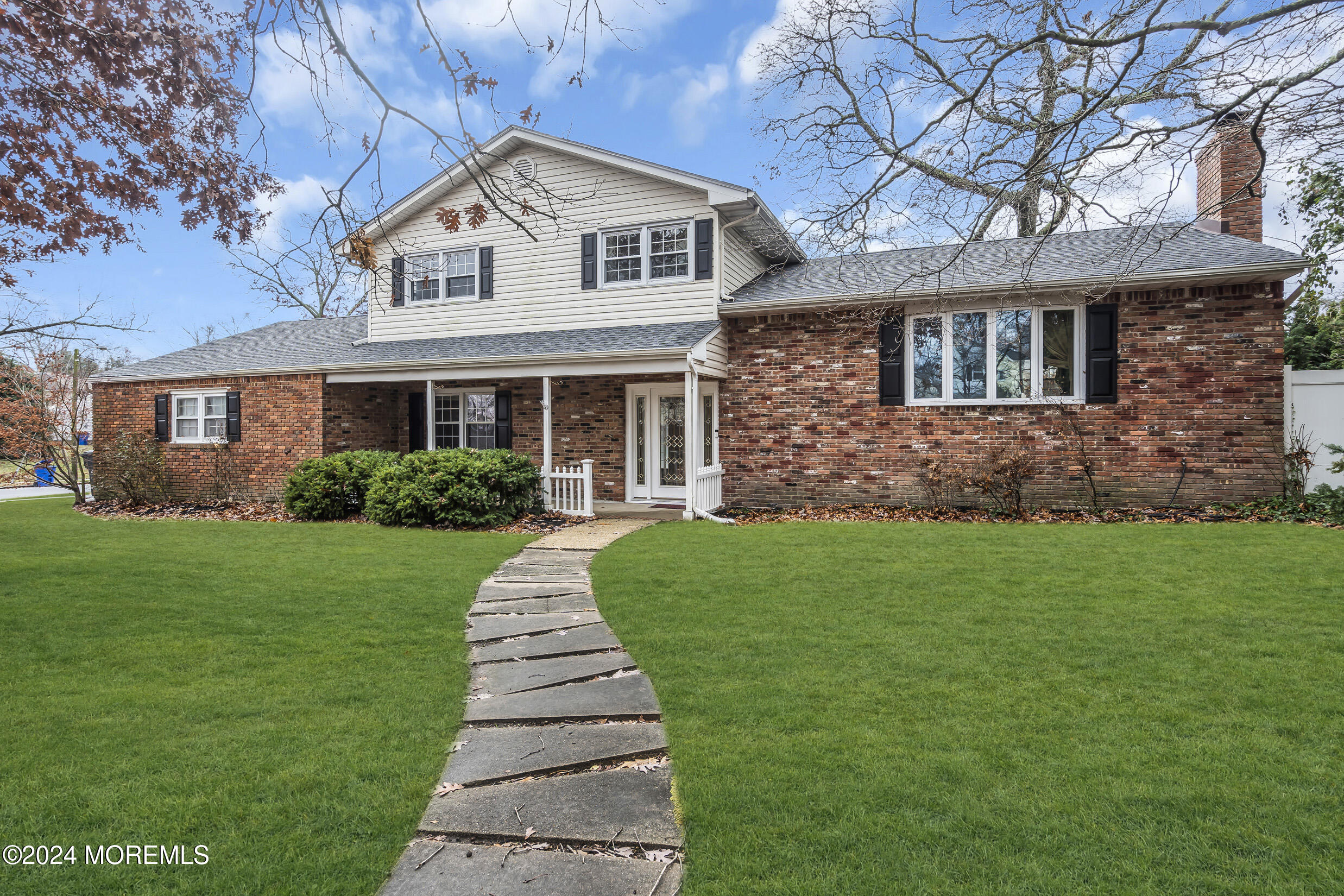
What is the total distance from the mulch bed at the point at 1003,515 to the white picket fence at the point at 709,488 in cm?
28

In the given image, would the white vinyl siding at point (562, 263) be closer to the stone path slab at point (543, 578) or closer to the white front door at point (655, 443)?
the white front door at point (655, 443)

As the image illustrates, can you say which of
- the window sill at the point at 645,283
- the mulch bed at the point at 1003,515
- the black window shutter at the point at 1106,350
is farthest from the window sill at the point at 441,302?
the black window shutter at the point at 1106,350

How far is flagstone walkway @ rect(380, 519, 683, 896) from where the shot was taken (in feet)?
7.93

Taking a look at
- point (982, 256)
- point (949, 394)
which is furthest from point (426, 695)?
point (982, 256)

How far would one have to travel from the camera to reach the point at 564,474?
38.7 feet

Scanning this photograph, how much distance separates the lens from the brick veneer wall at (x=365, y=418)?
45.9ft

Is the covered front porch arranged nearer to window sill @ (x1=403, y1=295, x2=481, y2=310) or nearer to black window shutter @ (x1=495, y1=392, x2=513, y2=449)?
black window shutter @ (x1=495, y1=392, x2=513, y2=449)

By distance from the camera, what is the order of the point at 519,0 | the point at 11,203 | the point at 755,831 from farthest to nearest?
the point at 11,203, the point at 519,0, the point at 755,831

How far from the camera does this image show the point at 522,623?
567 centimetres

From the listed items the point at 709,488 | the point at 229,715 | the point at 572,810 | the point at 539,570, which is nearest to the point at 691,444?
the point at 709,488

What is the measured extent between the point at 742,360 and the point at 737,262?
2.14m

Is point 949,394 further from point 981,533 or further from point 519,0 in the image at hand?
point 519,0

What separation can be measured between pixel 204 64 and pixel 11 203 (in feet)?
5.42

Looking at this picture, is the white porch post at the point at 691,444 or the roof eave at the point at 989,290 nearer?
the roof eave at the point at 989,290
